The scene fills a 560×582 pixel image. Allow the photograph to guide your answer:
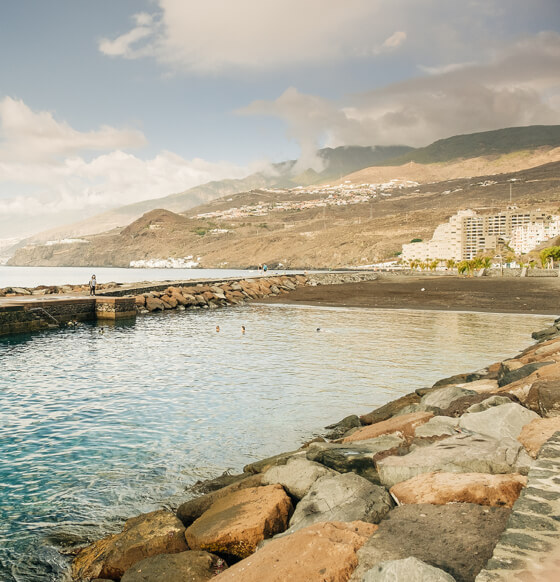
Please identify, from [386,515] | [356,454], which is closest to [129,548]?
[386,515]

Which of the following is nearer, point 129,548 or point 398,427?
point 129,548

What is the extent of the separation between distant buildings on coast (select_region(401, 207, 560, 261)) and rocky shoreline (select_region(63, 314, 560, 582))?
14044 centimetres

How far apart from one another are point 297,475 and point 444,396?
4891mm

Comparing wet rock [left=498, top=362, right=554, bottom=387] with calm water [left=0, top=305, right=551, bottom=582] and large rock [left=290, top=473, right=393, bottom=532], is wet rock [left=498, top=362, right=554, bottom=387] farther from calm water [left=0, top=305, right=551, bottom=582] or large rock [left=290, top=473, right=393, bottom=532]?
large rock [left=290, top=473, right=393, bottom=532]

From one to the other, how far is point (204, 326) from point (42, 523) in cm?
2294

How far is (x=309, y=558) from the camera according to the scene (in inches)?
159

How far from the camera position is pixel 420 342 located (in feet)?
73.1

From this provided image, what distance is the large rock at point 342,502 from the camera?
16.4 feet

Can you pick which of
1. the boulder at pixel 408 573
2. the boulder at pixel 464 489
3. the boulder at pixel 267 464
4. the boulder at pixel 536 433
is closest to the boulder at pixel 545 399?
the boulder at pixel 536 433

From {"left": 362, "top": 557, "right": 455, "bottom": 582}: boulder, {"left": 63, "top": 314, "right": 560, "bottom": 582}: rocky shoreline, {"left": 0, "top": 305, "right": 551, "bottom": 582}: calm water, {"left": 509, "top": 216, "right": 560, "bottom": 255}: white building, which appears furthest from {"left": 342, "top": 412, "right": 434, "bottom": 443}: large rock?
{"left": 509, "top": 216, "right": 560, "bottom": 255}: white building

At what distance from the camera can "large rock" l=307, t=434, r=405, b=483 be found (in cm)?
641

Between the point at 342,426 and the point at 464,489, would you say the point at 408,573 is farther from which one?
the point at 342,426

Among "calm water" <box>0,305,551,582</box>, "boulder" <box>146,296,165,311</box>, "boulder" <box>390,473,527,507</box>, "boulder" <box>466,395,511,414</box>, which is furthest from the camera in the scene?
"boulder" <box>146,296,165,311</box>

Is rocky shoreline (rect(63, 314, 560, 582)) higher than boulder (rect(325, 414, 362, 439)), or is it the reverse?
rocky shoreline (rect(63, 314, 560, 582))
